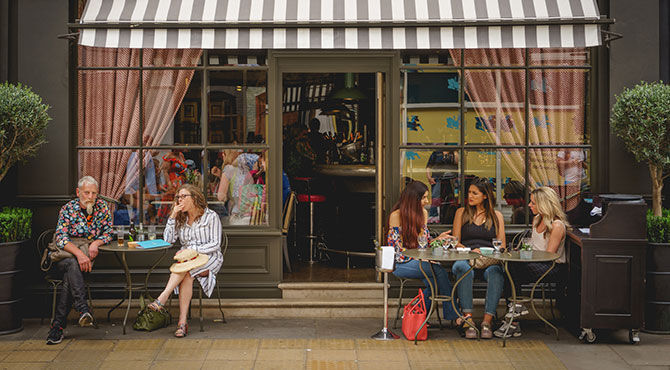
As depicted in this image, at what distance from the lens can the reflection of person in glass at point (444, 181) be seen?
824cm

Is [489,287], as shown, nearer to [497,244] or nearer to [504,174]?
[497,244]

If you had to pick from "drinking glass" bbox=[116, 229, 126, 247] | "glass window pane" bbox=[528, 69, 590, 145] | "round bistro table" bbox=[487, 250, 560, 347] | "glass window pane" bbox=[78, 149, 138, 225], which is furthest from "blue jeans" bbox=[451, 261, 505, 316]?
"glass window pane" bbox=[78, 149, 138, 225]

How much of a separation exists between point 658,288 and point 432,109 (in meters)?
2.84

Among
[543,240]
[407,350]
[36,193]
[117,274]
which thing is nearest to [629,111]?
[543,240]

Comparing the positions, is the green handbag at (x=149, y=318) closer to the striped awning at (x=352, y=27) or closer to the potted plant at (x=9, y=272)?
the potted plant at (x=9, y=272)

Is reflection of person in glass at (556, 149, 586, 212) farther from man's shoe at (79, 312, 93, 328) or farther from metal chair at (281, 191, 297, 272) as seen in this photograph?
man's shoe at (79, 312, 93, 328)

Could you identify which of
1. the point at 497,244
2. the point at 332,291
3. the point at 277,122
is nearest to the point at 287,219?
the point at 332,291

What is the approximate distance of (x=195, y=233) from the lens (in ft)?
24.5

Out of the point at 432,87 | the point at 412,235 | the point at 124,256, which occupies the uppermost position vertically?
the point at 432,87

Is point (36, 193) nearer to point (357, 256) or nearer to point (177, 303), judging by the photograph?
point (177, 303)

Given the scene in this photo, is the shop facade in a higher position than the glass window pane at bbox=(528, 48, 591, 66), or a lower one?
lower

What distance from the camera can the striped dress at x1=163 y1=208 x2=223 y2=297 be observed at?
7426 millimetres

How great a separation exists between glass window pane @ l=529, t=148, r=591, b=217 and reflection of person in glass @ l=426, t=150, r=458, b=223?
823 millimetres

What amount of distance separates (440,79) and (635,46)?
6.55ft
